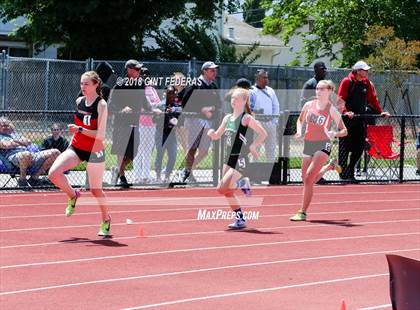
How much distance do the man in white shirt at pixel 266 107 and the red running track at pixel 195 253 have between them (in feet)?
6.96

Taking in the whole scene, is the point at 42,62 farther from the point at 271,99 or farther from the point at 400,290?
the point at 400,290

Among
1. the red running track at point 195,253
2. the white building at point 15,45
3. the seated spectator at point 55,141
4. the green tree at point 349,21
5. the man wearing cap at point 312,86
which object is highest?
the green tree at point 349,21

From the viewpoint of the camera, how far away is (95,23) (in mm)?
39125

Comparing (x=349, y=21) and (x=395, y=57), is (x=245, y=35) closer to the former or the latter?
(x=349, y=21)

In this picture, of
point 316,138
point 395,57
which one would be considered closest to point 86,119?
point 316,138

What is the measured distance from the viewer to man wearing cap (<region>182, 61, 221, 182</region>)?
17219 mm

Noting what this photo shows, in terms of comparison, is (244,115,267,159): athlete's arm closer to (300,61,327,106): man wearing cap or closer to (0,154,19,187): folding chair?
(0,154,19,187): folding chair

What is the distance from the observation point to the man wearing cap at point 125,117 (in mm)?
16500

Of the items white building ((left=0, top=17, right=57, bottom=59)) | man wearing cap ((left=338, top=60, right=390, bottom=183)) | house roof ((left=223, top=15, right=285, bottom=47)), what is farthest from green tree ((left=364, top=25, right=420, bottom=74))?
house roof ((left=223, top=15, right=285, bottom=47))

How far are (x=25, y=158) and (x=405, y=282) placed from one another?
11829mm

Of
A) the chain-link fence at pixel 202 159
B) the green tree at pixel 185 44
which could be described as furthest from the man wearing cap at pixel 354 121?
the green tree at pixel 185 44

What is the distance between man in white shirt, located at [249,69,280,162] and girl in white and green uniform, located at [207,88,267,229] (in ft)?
17.9

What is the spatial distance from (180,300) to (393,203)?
902 centimetres

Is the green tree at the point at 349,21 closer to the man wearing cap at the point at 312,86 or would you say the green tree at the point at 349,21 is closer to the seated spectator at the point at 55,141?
the man wearing cap at the point at 312,86
